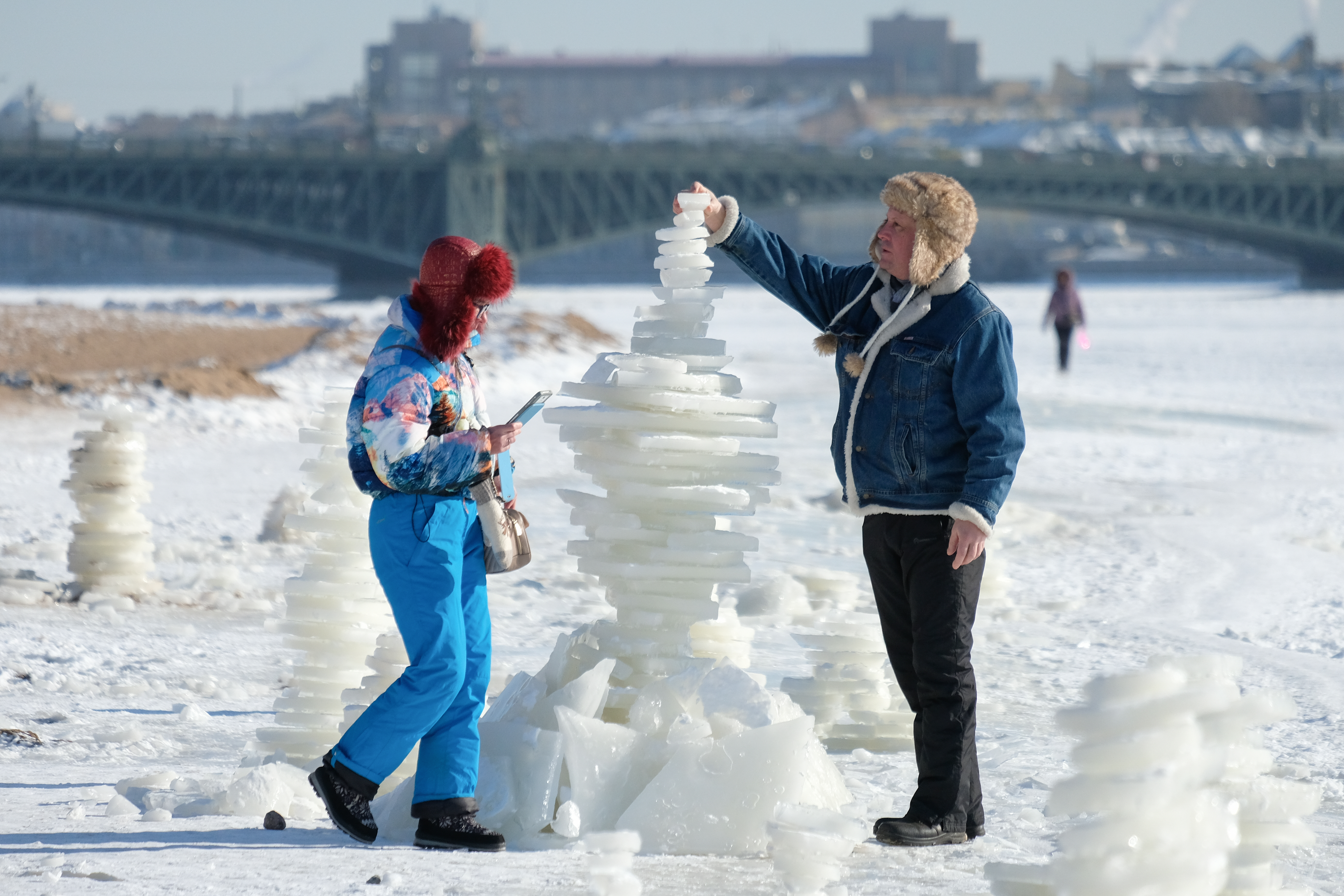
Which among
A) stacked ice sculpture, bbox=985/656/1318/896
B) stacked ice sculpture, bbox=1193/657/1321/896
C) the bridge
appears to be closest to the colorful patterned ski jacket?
stacked ice sculpture, bbox=985/656/1318/896

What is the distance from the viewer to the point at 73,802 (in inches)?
181

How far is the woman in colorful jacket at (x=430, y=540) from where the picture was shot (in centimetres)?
399

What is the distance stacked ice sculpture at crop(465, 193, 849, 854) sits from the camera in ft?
13.9

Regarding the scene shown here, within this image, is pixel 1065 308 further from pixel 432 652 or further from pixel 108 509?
pixel 432 652

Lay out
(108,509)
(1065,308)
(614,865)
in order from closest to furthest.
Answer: (614,865) < (108,509) < (1065,308)

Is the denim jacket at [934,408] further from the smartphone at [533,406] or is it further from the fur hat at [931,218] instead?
the smartphone at [533,406]

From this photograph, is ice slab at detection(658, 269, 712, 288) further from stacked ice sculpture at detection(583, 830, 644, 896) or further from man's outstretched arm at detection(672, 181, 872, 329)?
stacked ice sculpture at detection(583, 830, 644, 896)

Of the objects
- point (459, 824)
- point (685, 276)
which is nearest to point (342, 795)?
point (459, 824)

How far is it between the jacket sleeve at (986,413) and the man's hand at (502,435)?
1144mm

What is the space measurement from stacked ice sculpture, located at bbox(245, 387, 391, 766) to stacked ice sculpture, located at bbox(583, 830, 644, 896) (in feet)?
5.93

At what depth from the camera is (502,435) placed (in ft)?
13.2

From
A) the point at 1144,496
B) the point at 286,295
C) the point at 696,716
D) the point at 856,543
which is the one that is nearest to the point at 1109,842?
the point at 696,716

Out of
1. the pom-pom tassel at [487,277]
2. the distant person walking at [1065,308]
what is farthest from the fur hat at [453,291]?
the distant person walking at [1065,308]

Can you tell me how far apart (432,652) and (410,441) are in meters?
0.53
